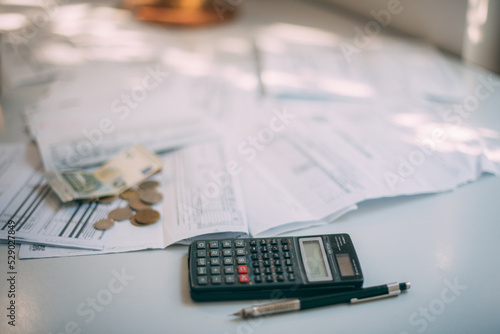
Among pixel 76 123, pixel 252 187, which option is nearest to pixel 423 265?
pixel 252 187

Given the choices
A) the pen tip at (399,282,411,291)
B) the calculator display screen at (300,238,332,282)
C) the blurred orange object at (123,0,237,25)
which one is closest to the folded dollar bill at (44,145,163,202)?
the calculator display screen at (300,238,332,282)

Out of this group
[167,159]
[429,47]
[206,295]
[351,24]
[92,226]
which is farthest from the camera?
[351,24]

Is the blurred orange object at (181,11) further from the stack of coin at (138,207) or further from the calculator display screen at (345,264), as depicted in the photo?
the calculator display screen at (345,264)

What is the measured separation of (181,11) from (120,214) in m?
0.87

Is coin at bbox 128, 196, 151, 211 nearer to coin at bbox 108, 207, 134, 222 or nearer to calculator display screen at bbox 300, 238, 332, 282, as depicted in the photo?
coin at bbox 108, 207, 134, 222

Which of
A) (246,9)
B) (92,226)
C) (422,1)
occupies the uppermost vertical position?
(422,1)

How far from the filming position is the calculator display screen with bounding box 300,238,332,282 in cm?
54

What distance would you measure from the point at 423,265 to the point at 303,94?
1.60 feet

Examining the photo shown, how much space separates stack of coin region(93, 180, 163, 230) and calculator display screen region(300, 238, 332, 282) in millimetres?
229

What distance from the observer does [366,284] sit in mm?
549

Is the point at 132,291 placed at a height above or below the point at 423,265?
below

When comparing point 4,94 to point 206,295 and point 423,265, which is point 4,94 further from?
point 423,265

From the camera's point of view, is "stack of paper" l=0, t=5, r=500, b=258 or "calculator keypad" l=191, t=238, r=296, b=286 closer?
"calculator keypad" l=191, t=238, r=296, b=286

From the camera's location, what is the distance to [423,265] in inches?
22.5
